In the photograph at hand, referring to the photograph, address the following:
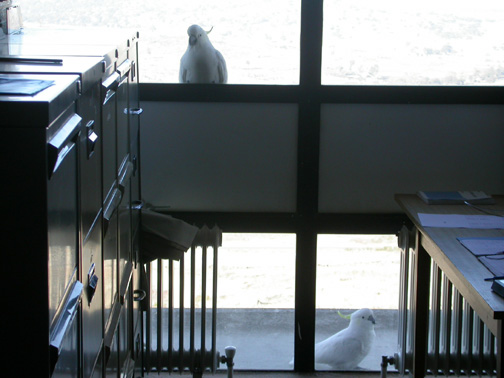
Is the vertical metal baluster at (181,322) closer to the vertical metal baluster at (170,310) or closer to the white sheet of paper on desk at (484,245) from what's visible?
the vertical metal baluster at (170,310)

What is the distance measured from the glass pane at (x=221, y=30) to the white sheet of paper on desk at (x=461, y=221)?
0.83 m

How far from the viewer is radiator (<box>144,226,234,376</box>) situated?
2.96 m

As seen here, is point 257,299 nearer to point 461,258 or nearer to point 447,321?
point 447,321

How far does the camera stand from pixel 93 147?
58.1 inches

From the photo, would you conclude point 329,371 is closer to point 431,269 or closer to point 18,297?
point 431,269

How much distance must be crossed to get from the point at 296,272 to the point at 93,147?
5.69 feet

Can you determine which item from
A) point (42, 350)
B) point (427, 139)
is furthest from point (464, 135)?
point (42, 350)

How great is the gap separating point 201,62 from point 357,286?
3.81ft

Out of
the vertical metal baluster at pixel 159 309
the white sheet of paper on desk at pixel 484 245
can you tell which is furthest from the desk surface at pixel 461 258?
the vertical metal baluster at pixel 159 309

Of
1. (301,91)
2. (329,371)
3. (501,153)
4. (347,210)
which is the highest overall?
(301,91)

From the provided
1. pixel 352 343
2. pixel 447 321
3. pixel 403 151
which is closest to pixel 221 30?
pixel 403 151

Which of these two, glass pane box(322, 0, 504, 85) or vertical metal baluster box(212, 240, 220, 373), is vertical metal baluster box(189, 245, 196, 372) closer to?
vertical metal baluster box(212, 240, 220, 373)

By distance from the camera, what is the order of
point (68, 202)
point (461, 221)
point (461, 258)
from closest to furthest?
point (68, 202)
point (461, 258)
point (461, 221)

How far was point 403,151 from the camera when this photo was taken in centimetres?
296
